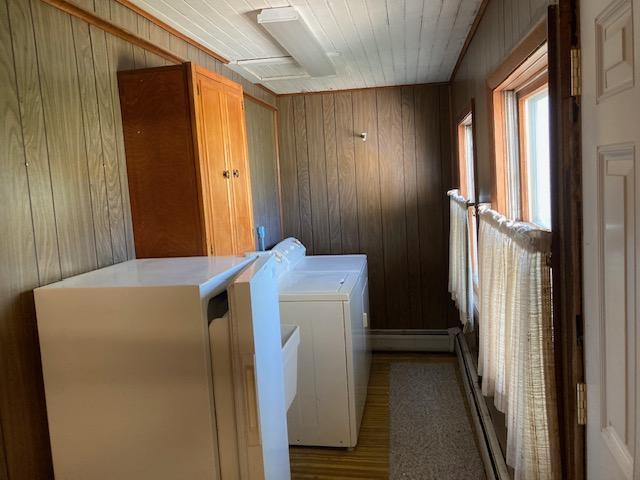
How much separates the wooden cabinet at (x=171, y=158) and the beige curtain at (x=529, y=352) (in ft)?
3.86

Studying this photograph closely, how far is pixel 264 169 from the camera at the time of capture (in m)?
3.87

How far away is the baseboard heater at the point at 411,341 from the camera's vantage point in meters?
4.14

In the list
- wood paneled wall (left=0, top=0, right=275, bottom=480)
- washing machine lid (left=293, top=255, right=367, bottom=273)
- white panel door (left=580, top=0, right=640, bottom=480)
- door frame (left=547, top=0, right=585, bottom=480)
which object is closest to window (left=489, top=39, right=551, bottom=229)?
door frame (left=547, top=0, right=585, bottom=480)

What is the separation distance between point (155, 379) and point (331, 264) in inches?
82.8

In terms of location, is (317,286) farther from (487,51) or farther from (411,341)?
(411,341)

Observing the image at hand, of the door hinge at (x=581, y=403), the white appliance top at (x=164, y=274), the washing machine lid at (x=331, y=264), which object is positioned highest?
the white appliance top at (x=164, y=274)

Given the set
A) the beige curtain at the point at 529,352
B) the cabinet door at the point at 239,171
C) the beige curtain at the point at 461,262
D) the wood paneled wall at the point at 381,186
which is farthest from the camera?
the wood paneled wall at the point at 381,186

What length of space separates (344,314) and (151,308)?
136cm

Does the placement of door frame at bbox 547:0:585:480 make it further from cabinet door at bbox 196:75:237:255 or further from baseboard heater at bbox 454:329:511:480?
cabinet door at bbox 196:75:237:255

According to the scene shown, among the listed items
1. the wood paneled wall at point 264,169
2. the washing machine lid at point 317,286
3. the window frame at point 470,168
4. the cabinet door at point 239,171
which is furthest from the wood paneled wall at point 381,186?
the cabinet door at point 239,171

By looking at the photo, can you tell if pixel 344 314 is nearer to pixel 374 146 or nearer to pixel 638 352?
pixel 638 352

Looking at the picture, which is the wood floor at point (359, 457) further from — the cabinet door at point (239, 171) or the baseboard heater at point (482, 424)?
the cabinet door at point (239, 171)

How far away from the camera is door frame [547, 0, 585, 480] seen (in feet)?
4.05

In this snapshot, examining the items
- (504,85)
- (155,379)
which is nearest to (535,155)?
(504,85)
